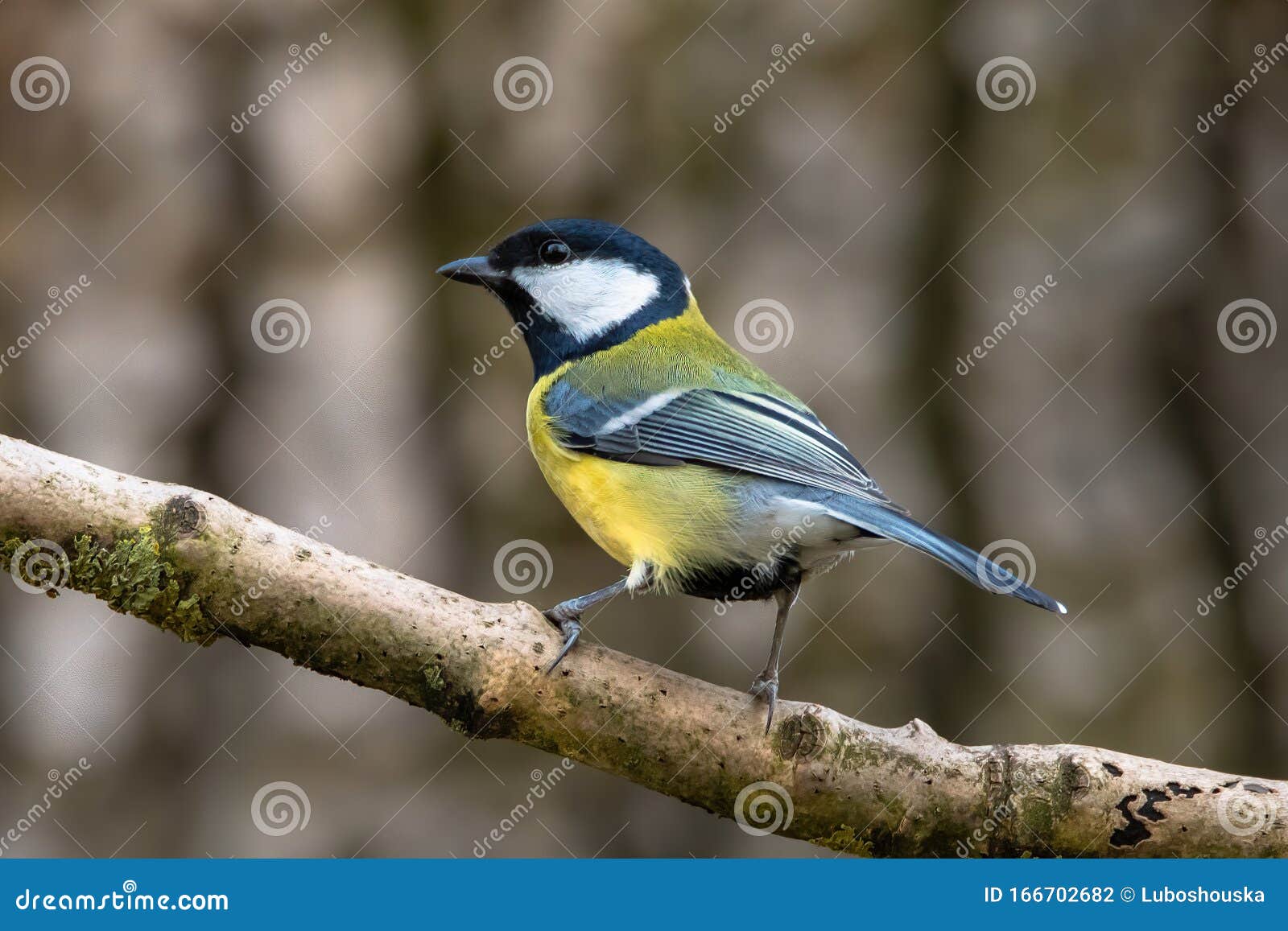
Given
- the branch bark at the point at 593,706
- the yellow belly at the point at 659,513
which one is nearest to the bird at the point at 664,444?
the yellow belly at the point at 659,513

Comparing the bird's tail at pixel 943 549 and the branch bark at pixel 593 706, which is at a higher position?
the bird's tail at pixel 943 549

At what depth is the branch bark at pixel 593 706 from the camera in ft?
7.35

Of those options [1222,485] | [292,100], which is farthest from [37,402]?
[1222,485]

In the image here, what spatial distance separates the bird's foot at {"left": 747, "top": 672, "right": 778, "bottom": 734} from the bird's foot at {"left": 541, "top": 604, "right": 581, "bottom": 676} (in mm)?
444

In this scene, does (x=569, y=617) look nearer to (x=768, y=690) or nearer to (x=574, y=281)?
(x=768, y=690)

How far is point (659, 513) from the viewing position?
110 inches

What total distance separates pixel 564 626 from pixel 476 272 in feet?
3.73

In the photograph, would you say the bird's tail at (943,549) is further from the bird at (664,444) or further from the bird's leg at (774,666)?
the bird's leg at (774,666)

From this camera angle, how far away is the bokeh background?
4391 mm

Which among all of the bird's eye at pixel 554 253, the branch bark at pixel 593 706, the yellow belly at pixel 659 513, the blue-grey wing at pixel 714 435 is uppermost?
the bird's eye at pixel 554 253

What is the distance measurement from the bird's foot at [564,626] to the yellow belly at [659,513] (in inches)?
11.2

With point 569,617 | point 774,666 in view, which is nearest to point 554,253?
point 569,617

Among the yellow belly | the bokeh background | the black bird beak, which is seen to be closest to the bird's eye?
the black bird beak

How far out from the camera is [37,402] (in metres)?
4.35
